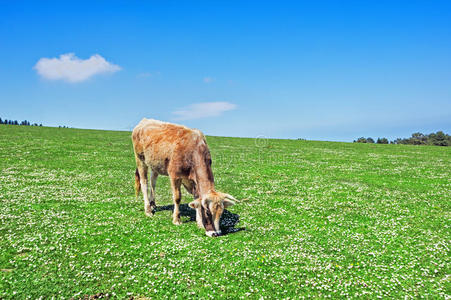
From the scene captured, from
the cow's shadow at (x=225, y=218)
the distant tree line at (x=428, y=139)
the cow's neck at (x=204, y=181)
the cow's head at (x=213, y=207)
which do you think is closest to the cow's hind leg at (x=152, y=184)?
the cow's shadow at (x=225, y=218)

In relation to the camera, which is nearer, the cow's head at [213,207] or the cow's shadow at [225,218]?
the cow's head at [213,207]

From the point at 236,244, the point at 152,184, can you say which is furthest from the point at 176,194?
the point at 236,244

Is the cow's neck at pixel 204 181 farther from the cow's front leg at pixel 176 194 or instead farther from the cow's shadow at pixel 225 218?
the cow's shadow at pixel 225 218

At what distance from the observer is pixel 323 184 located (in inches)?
829

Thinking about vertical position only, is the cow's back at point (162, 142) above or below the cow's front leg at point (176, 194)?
above

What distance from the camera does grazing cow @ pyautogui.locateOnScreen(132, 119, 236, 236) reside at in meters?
11.0

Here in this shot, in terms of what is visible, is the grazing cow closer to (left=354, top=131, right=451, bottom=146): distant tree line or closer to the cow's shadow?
the cow's shadow

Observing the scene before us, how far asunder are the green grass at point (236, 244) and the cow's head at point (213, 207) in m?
0.52

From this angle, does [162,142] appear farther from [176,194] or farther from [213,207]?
[213,207]

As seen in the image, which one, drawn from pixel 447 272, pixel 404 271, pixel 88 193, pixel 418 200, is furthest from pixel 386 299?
pixel 88 193

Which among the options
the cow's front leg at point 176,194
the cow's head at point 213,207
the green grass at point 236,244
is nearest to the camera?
the green grass at point 236,244

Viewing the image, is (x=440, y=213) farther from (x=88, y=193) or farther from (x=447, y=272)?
(x=88, y=193)

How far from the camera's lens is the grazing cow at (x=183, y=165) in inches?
433

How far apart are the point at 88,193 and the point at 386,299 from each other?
664 inches
